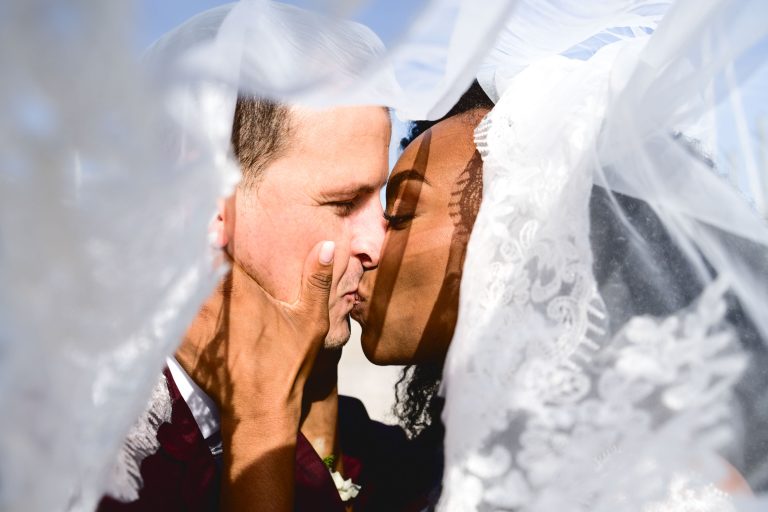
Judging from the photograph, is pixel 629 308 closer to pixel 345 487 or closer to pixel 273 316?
pixel 273 316

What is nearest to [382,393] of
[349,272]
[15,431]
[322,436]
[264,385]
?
[322,436]

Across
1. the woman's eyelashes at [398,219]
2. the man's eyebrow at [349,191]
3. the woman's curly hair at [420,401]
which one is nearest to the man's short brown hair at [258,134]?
the man's eyebrow at [349,191]

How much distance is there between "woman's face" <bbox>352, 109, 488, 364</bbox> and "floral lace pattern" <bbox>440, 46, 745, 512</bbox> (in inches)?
21.1

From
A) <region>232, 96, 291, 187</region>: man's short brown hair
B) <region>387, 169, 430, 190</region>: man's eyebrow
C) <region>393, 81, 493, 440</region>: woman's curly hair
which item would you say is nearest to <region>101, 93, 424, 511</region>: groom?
<region>232, 96, 291, 187</region>: man's short brown hair

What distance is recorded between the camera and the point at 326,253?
1.74 metres

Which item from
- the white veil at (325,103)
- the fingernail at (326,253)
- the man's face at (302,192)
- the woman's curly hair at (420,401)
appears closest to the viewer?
the white veil at (325,103)

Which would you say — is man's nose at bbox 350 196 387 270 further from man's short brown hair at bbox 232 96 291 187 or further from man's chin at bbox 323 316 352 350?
man's short brown hair at bbox 232 96 291 187

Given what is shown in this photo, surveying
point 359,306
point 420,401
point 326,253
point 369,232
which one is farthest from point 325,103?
point 420,401

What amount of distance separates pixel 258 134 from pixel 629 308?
1.03m

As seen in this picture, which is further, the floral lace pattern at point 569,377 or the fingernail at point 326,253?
the fingernail at point 326,253

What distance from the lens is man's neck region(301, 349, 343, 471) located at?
2260mm

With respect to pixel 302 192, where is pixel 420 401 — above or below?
below

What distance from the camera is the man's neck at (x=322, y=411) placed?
2260 millimetres

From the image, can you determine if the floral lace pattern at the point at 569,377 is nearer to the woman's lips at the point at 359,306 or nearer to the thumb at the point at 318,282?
the thumb at the point at 318,282
